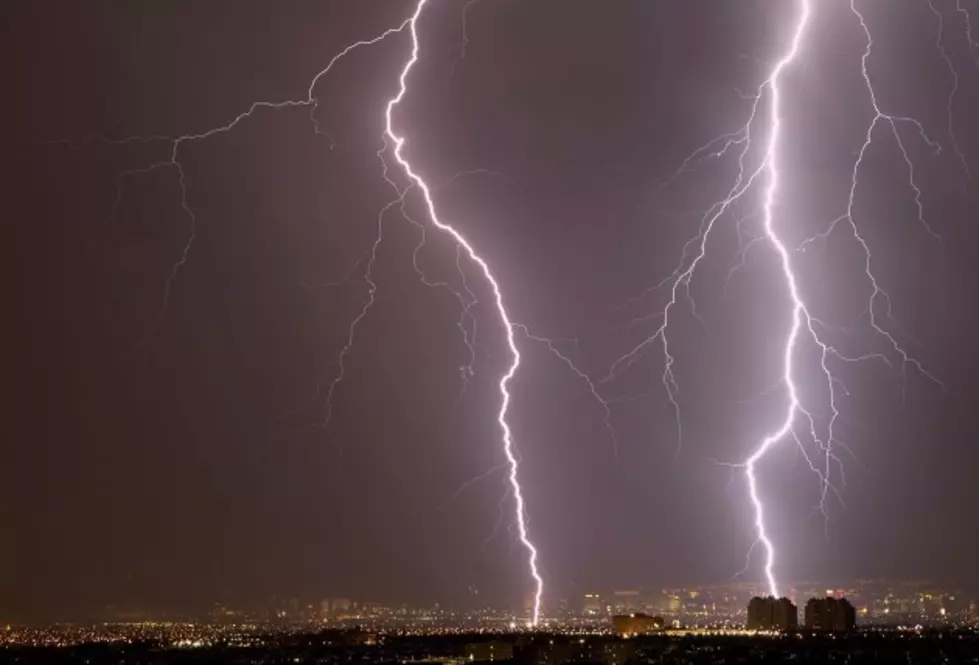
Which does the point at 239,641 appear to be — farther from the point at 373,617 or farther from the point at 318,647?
the point at 373,617

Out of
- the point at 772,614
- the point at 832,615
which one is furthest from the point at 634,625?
the point at 832,615

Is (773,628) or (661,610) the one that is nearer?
(773,628)

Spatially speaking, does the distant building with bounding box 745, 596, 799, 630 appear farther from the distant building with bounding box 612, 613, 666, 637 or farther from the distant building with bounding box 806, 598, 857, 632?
the distant building with bounding box 612, 613, 666, 637

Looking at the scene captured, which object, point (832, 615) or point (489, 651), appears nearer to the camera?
point (489, 651)

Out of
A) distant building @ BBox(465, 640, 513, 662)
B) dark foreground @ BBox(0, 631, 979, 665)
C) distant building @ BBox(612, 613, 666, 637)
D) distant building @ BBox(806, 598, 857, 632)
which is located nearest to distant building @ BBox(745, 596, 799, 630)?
distant building @ BBox(806, 598, 857, 632)

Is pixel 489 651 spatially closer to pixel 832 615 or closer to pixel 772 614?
pixel 772 614

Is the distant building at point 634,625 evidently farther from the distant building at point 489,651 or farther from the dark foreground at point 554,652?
the distant building at point 489,651

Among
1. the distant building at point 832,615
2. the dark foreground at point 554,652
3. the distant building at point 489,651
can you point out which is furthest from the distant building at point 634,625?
the distant building at point 489,651

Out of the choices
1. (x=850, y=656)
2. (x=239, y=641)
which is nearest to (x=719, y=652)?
(x=850, y=656)
